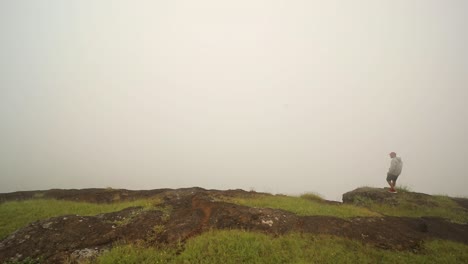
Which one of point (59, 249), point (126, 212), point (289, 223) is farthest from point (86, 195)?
point (289, 223)

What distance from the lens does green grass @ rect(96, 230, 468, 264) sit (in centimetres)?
996

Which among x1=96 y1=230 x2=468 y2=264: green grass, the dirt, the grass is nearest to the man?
the grass

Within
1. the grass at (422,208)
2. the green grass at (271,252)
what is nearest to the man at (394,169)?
the grass at (422,208)

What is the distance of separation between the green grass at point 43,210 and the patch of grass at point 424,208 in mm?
16752

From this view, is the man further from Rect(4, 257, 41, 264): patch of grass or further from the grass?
Rect(4, 257, 41, 264): patch of grass

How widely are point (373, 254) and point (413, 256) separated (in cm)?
172

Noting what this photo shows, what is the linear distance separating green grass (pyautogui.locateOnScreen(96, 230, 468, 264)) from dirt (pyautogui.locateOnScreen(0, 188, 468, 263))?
0.69 meters

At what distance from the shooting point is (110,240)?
11.6 metres

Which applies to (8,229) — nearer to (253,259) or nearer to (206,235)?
(206,235)

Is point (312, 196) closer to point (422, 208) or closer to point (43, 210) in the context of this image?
point (422, 208)

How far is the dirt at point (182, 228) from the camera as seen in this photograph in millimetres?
11203

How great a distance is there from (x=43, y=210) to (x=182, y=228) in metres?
11.6

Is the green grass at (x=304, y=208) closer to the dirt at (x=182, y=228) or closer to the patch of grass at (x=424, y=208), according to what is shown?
the dirt at (x=182, y=228)

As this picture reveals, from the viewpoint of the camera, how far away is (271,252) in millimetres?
10516
